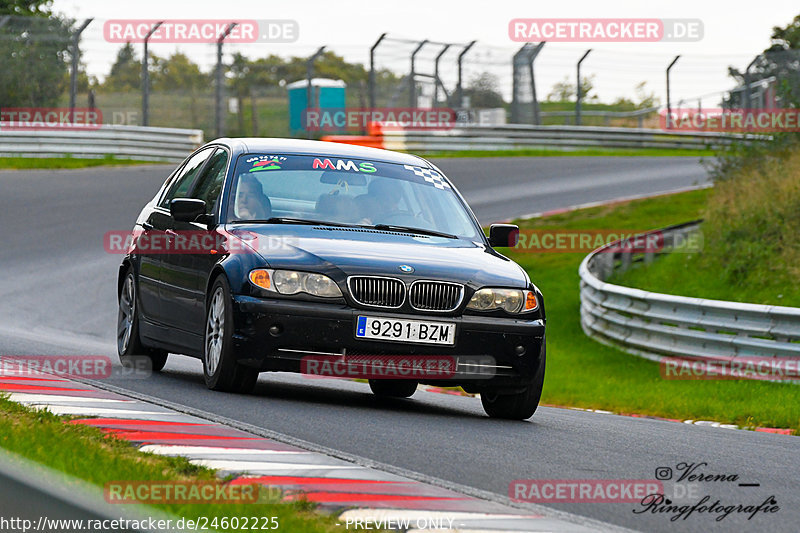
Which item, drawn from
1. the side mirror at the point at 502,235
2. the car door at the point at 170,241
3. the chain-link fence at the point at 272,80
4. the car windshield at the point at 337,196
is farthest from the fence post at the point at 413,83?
the side mirror at the point at 502,235

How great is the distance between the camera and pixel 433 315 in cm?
763

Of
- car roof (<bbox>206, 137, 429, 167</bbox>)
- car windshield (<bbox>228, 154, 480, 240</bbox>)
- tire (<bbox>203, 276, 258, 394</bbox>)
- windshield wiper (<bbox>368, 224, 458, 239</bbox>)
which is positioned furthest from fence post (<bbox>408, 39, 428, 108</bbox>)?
tire (<bbox>203, 276, 258, 394</bbox>)

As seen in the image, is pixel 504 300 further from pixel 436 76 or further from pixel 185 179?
pixel 436 76

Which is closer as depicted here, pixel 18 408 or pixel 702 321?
pixel 18 408

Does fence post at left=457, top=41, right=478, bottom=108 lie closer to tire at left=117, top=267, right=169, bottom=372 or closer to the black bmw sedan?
tire at left=117, top=267, right=169, bottom=372

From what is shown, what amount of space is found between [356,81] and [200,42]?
6.53m

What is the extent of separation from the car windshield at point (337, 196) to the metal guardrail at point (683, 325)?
4832 millimetres

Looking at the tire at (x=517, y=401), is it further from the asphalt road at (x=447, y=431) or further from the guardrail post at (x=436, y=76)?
the guardrail post at (x=436, y=76)

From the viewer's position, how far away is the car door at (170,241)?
8.79m

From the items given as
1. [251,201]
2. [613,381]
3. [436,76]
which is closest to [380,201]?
[251,201]

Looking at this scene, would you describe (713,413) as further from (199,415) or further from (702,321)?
(199,415)

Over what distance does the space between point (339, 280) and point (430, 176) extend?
1941 mm

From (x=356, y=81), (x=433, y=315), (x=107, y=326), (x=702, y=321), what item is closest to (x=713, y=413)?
(x=702, y=321)

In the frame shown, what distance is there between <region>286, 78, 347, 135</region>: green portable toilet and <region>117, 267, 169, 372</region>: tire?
23.3 m
